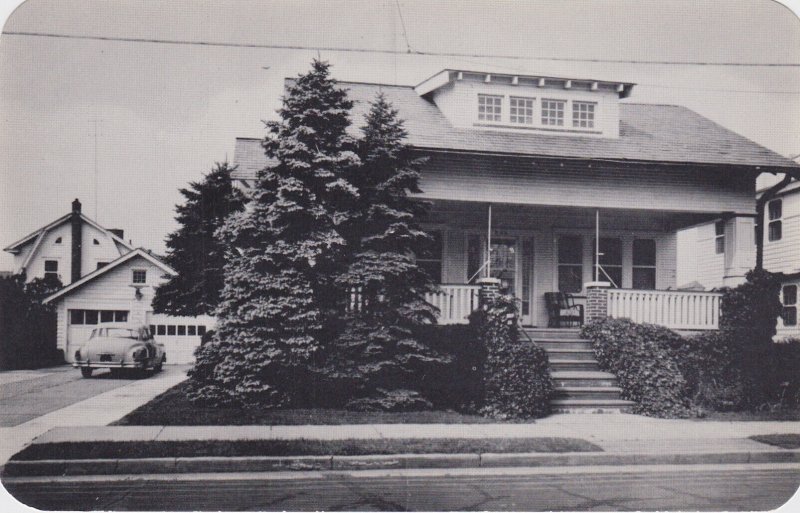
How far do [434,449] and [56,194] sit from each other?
6.35 m

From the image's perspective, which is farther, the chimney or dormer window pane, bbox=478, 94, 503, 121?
dormer window pane, bbox=478, 94, 503, 121

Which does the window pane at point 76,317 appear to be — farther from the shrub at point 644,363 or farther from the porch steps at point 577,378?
the shrub at point 644,363

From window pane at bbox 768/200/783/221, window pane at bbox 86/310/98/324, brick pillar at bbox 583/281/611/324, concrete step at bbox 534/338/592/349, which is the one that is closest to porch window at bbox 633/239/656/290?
brick pillar at bbox 583/281/611/324

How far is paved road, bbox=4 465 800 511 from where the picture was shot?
7.07 metres

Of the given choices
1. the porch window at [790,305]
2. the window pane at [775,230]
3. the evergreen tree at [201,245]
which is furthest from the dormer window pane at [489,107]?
the porch window at [790,305]

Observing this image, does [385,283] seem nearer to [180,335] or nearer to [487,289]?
[487,289]

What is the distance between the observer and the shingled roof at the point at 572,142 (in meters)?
15.8

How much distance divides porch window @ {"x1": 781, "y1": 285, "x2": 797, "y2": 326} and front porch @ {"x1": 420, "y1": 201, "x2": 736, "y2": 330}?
5827 millimetres

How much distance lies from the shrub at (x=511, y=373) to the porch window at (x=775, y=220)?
1069cm

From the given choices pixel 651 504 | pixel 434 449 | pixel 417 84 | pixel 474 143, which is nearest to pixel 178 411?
pixel 434 449

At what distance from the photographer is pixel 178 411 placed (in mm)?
11477

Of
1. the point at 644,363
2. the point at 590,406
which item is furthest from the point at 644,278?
the point at 590,406

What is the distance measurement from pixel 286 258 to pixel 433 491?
20.0 feet

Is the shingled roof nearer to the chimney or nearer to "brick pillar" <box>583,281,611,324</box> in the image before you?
"brick pillar" <box>583,281,611,324</box>
